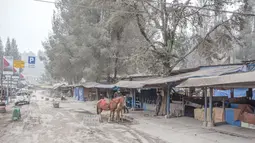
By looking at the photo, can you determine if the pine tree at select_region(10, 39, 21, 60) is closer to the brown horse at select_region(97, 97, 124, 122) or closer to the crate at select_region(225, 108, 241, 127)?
the brown horse at select_region(97, 97, 124, 122)

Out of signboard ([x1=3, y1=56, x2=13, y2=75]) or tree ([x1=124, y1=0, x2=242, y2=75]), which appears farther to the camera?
signboard ([x1=3, y1=56, x2=13, y2=75])

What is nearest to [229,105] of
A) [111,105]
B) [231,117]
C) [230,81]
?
[231,117]

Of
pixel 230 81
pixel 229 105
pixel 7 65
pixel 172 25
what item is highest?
pixel 172 25

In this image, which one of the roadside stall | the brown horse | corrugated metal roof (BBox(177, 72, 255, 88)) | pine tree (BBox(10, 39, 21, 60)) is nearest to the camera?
corrugated metal roof (BBox(177, 72, 255, 88))

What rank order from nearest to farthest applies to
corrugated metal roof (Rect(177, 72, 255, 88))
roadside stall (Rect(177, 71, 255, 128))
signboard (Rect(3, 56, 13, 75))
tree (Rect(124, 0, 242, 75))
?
1. corrugated metal roof (Rect(177, 72, 255, 88))
2. roadside stall (Rect(177, 71, 255, 128))
3. tree (Rect(124, 0, 242, 75))
4. signboard (Rect(3, 56, 13, 75))

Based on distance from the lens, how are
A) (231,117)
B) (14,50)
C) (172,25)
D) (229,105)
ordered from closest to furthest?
(231,117)
(229,105)
(172,25)
(14,50)

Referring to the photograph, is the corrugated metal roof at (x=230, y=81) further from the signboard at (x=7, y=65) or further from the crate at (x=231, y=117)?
the signboard at (x=7, y=65)

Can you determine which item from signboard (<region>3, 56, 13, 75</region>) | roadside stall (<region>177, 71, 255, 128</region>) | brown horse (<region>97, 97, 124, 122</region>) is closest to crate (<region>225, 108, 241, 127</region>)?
roadside stall (<region>177, 71, 255, 128</region>)

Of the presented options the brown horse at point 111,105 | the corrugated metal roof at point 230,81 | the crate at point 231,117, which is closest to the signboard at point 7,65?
the brown horse at point 111,105

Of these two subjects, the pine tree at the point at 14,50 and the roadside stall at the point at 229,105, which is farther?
the pine tree at the point at 14,50

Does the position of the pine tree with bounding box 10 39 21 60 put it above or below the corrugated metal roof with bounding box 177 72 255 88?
above

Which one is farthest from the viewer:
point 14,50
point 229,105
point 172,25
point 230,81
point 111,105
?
point 14,50

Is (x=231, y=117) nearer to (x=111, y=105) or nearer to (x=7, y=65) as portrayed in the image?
(x=111, y=105)

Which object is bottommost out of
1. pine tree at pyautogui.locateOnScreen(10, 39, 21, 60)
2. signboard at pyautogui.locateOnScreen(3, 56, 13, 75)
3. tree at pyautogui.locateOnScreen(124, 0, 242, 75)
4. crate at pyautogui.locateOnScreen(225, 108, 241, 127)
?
crate at pyautogui.locateOnScreen(225, 108, 241, 127)
